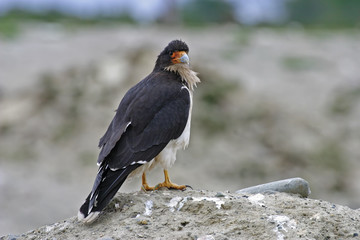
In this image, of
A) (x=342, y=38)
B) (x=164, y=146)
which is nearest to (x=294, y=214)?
(x=164, y=146)

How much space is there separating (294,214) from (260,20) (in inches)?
793

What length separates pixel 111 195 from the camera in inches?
230

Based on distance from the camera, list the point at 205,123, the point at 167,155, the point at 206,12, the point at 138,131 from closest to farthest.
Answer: the point at 138,131, the point at 167,155, the point at 205,123, the point at 206,12

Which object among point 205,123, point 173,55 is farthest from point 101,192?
point 205,123

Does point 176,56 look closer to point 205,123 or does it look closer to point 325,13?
point 205,123

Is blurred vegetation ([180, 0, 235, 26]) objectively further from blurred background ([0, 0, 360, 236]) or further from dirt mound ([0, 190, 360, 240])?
dirt mound ([0, 190, 360, 240])

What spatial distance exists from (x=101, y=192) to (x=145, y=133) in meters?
0.75

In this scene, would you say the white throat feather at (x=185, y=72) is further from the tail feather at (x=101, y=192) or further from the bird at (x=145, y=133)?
the tail feather at (x=101, y=192)

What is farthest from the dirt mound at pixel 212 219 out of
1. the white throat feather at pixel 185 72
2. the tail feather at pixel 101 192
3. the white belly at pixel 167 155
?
the white throat feather at pixel 185 72

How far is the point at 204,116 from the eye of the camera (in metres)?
15.0

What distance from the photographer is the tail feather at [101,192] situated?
5.76 metres

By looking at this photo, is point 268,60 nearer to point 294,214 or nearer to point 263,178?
point 263,178

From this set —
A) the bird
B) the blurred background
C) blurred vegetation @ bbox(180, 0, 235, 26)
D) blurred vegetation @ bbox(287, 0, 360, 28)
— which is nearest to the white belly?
the bird

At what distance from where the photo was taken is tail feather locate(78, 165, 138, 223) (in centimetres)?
576
